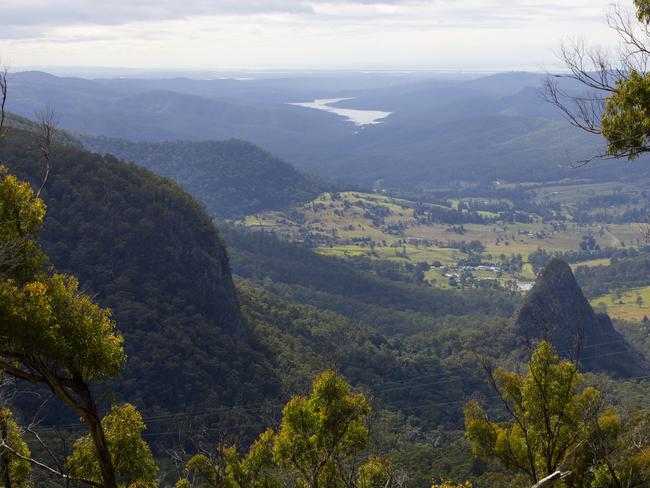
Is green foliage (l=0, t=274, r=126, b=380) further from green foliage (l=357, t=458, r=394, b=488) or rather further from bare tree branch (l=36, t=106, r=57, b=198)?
green foliage (l=357, t=458, r=394, b=488)

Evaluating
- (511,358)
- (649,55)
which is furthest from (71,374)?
(511,358)

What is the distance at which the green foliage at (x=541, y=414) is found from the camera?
46.7ft

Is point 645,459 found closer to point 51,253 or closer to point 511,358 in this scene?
point 51,253

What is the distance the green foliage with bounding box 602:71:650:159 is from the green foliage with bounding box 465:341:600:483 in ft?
15.9

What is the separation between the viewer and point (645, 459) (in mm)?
14602

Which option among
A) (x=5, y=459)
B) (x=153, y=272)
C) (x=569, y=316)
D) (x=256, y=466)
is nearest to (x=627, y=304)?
(x=569, y=316)

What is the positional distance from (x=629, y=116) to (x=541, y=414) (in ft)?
23.8

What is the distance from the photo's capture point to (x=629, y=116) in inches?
466

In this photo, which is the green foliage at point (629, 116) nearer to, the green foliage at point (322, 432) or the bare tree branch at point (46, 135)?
the green foliage at point (322, 432)

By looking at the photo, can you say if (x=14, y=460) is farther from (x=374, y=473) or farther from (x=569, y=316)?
(x=569, y=316)

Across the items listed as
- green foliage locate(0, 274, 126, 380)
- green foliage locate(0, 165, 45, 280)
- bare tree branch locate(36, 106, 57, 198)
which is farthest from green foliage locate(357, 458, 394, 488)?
bare tree branch locate(36, 106, 57, 198)

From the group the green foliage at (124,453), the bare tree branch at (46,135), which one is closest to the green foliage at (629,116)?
the bare tree branch at (46,135)

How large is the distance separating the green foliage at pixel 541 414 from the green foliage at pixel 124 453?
25.1 ft

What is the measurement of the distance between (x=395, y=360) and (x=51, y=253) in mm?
40356
